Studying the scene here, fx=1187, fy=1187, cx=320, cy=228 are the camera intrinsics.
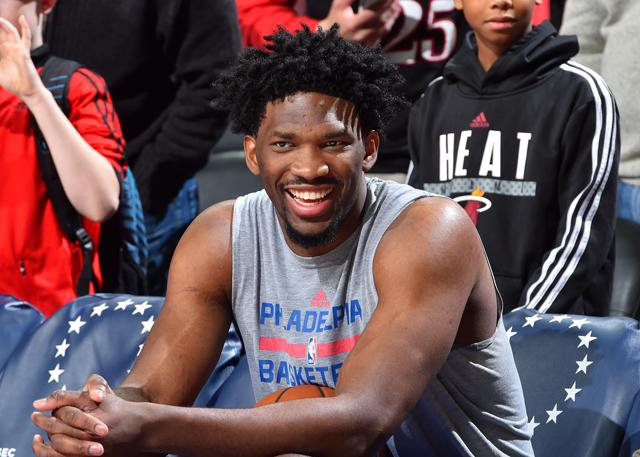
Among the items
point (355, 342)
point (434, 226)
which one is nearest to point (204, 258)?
point (355, 342)

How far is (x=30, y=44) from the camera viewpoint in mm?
3338

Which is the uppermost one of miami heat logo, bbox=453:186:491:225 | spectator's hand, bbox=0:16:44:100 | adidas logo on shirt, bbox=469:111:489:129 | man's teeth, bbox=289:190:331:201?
spectator's hand, bbox=0:16:44:100

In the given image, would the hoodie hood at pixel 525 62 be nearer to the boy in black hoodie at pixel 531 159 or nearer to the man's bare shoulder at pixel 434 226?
the boy in black hoodie at pixel 531 159

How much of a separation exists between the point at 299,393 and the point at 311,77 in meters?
0.62

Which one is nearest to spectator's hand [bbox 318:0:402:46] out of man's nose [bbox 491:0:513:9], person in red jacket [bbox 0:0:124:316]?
man's nose [bbox 491:0:513:9]

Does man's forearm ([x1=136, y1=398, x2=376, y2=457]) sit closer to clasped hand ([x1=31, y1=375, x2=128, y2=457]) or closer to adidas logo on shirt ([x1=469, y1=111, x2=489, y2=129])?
clasped hand ([x1=31, y1=375, x2=128, y2=457])

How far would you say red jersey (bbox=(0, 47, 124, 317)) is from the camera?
329cm

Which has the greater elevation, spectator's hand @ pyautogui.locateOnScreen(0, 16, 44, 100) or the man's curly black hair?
the man's curly black hair

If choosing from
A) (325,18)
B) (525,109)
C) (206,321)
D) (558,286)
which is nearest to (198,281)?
(206,321)

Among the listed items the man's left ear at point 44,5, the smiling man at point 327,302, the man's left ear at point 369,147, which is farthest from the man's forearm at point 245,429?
the man's left ear at point 44,5

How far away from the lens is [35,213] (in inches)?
130

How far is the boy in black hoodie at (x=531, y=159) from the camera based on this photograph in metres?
3.09

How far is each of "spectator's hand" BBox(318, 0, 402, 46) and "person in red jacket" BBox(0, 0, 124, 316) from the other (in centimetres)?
82

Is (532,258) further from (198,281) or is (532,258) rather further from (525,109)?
(198,281)
